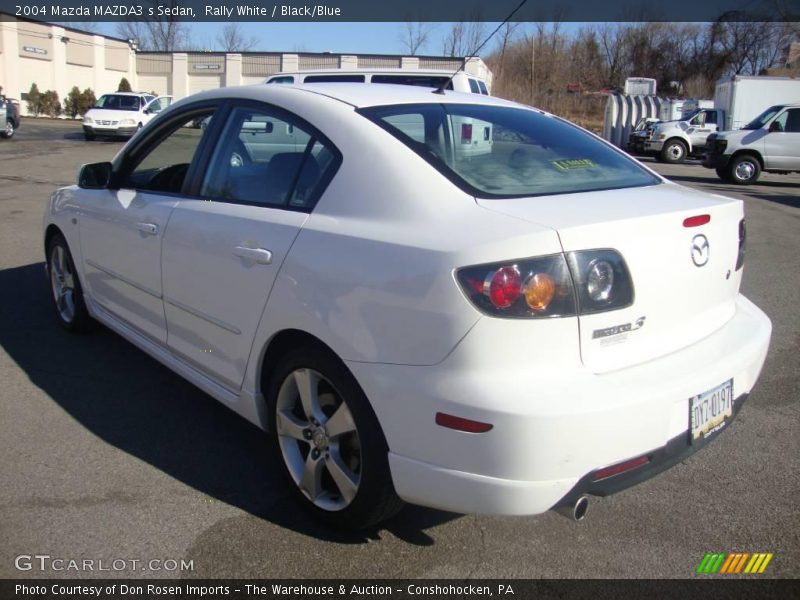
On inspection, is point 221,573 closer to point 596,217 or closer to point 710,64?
point 596,217

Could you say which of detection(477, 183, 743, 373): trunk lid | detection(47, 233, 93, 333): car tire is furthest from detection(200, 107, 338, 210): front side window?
detection(47, 233, 93, 333): car tire

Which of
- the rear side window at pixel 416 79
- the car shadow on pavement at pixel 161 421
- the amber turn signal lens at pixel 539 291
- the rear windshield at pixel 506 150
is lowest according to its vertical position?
the car shadow on pavement at pixel 161 421

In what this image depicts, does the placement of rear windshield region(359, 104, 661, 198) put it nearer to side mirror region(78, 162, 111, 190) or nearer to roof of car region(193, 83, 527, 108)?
roof of car region(193, 83, 527, 108)

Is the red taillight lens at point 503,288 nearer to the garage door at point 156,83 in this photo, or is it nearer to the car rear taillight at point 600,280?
the car rear taillight at point 600,280

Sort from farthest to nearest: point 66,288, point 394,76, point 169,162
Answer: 1. point 394,76
2. point 66,288
3. point 169,162

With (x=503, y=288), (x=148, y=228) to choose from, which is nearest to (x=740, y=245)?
(x=503, y=288)

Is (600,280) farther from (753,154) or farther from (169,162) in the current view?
(753,154)

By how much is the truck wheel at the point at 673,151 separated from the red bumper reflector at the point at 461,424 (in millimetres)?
26596

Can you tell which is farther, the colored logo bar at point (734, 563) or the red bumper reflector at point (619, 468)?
the colored logo bar at point (734, 563)

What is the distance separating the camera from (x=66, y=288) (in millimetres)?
4941

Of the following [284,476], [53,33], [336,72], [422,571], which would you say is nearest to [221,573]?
[284,476]

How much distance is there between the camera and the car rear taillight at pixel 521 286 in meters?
2.16

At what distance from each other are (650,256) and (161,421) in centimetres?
262

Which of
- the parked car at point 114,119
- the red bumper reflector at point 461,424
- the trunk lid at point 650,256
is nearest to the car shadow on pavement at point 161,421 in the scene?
the red bumper reflector at point 461,424
